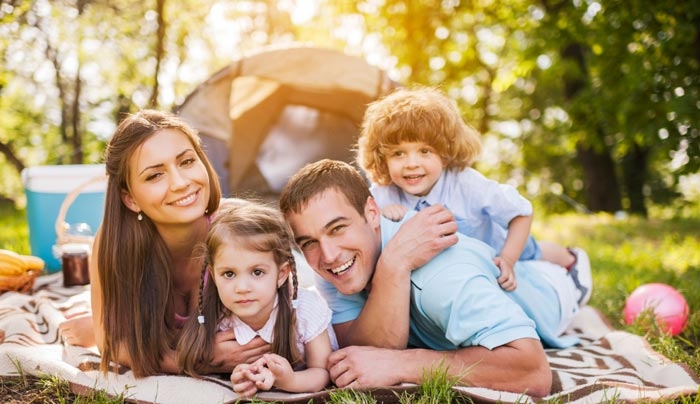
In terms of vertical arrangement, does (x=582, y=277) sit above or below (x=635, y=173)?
above

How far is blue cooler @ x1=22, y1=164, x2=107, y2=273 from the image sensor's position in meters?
4.52

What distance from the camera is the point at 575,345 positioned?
10.0 ft

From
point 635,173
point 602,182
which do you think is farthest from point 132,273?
point 635,173

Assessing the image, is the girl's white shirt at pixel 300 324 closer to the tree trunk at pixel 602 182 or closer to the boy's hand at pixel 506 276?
the boy's hand at pixel 506 276

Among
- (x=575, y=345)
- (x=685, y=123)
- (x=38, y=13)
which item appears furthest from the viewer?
(x=38, y=13)

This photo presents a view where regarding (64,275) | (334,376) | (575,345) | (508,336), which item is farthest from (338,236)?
(64,275)

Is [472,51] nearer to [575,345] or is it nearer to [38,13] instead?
[38,13]

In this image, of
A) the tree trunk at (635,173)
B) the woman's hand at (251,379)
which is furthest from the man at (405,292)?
the tree trunk at (635,173)

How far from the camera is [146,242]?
8.40 ft

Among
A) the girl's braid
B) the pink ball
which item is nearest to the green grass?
the pink ball

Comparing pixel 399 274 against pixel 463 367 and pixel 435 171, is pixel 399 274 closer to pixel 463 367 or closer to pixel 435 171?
pixel 463 367

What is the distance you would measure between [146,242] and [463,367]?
1.29m

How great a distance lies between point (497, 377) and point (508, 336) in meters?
0.15

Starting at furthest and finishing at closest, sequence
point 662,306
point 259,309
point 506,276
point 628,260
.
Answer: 1. point 628,260
2. point 662,306
3. point 506,276
4. point 259,309
